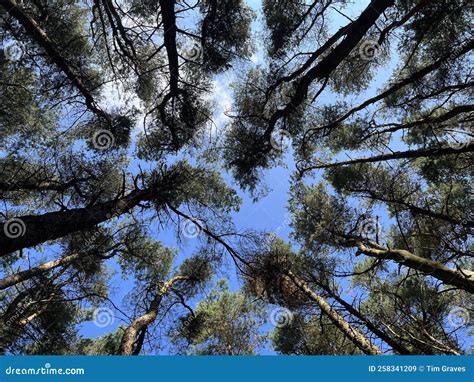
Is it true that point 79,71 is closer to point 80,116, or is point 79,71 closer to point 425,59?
point 80,116

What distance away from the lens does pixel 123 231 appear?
8.68 m

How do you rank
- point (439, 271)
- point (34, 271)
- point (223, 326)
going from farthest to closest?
point (223, 326), point (34, 271), point (439, 271)

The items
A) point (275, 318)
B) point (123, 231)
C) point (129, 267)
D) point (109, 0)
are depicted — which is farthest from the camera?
point (129, 267)

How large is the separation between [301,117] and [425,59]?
7.61 ft

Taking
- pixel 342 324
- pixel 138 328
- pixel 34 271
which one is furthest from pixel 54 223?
pixel 342 324

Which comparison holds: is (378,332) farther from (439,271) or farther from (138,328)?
(138,328)

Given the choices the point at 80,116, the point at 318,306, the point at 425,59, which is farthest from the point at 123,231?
the point at 425,59
